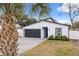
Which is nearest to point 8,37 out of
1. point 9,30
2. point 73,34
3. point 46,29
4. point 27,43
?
point 9,30

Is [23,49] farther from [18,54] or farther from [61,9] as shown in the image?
[61,9]

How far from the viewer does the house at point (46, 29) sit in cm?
261

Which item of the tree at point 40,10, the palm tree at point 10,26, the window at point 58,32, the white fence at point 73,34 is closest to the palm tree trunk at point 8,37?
the palm tree at point 10,26

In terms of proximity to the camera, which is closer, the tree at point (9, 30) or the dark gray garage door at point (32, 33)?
the tree at point (9, 30)

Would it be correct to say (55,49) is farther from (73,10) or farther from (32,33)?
(73,10)

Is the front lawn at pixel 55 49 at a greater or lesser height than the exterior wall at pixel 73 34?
lesser

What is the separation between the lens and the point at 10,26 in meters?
2.58

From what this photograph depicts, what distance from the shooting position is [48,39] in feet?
8.63

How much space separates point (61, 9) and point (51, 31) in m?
0.32

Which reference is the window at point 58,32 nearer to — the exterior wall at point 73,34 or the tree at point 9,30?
the exterior wall at point 73,34

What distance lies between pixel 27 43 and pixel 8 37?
27 centimetres

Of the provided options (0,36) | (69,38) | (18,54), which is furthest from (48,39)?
(0,36)

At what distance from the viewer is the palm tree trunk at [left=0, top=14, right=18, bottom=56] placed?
2.56 meters

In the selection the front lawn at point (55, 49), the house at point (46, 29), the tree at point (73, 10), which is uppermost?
the tree at point (73, 10)
